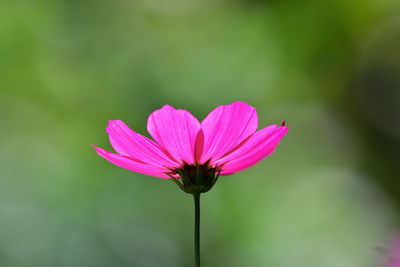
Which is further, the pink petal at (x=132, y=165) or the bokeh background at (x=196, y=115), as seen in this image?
the bokeh background at (x=196, y=115)

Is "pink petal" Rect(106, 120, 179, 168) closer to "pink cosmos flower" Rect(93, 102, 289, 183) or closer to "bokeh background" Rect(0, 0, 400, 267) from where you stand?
"pink cosmos flower" Rect(93, 102, 289, 183)

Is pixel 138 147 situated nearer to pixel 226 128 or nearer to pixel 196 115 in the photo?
pixel 226 128

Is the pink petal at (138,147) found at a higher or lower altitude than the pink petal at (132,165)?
higher

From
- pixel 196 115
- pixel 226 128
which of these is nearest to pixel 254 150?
pixel 226 128

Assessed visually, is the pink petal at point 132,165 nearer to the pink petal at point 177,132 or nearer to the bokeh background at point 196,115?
the pink petal at point 177,132

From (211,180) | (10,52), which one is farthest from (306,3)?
(211,180)

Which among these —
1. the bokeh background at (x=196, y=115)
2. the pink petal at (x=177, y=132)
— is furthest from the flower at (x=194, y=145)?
the bokeh background at (x=196, y=115)

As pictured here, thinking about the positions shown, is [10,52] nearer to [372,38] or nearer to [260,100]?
[260,100]
